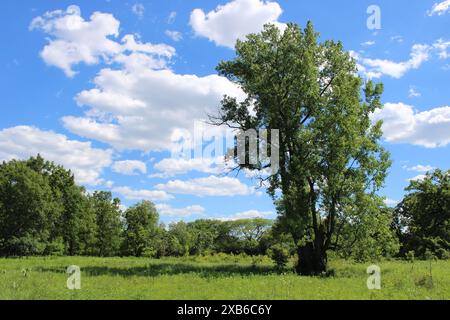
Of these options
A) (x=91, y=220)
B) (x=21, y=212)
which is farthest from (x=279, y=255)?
(x=91, y=220)

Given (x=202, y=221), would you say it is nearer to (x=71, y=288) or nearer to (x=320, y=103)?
(x=320, y=103)

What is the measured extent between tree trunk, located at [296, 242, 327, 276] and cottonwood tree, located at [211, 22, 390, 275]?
0.23 ft

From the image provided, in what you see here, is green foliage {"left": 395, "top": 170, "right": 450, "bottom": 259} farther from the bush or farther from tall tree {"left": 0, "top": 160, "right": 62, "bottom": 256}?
tall tree {"left": 0, "top": 160, "right": 62, "bottom": 256}

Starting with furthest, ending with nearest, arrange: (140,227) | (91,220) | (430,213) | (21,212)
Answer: (140,227) < (91,220) < (430,213) < (21,212)

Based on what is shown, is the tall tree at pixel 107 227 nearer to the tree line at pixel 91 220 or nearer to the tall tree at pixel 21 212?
the tree line at pixel 91 220

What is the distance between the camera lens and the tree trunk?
104ft

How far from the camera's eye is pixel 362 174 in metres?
31.0

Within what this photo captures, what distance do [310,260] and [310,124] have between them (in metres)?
9.50

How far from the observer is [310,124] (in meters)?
32.1

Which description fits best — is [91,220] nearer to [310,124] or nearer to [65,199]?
[65,199]

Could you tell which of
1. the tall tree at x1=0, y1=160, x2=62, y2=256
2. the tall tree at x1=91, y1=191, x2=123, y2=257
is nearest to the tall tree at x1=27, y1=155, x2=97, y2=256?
the tall tree at x1=0, y1=160, x2=62, y2=256

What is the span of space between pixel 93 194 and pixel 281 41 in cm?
7832

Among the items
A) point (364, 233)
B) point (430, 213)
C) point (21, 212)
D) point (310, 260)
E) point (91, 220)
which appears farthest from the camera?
point (91, 220)
